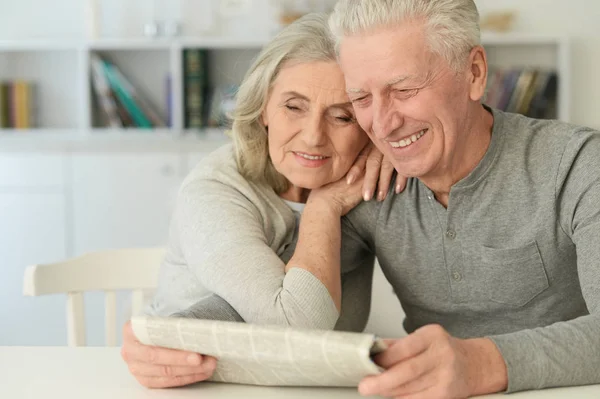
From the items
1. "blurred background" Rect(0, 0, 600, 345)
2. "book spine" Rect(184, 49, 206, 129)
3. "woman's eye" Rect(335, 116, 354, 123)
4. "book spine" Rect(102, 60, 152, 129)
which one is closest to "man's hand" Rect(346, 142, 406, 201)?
"woman's eye" Rect(335, 116, 354, 123)

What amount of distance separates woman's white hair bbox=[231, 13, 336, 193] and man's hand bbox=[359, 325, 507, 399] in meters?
0.72

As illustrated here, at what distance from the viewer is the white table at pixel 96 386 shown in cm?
122

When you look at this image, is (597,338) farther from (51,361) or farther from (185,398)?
(51,361)

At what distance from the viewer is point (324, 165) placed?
177 centimetres

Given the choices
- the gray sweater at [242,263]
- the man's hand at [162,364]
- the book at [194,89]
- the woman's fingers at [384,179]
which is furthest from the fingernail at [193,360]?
the book at [194,89]

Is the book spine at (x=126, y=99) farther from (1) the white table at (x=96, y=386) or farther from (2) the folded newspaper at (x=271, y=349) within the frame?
(2) the folded newspaper at (x=271, y=349)

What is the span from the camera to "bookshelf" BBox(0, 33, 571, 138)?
14.1ft

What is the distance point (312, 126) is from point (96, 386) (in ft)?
2.28

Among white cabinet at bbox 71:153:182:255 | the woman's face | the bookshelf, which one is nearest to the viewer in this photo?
the woman's face

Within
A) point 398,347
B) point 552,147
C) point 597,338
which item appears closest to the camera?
point 398,347

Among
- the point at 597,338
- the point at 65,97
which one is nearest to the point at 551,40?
the point at 65,97

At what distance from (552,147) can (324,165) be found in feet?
1.47

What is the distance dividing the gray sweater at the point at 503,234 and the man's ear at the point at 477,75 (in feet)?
0.31

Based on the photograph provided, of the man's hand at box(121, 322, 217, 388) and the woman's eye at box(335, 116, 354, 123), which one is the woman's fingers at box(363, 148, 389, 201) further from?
the man's hand at box(121, 322, 217, 388)
